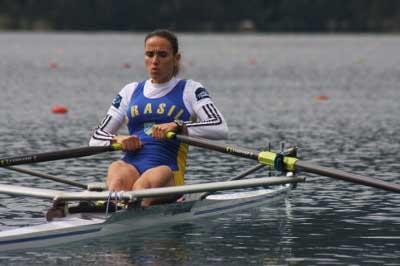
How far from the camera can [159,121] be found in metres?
14.3

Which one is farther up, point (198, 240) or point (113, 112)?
point (113, 112)

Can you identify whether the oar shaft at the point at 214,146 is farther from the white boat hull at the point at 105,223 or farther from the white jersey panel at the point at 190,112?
the white boat hull at the point at 105,223

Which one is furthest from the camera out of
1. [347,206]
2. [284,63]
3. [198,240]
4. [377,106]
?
[284,63]

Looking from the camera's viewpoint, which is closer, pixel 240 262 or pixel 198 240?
pixel 240 262

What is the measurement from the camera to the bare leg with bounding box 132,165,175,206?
1357 cm

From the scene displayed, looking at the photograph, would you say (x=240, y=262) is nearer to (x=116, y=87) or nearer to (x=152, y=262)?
(x=152, y=262)

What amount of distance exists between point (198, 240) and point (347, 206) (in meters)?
3.17

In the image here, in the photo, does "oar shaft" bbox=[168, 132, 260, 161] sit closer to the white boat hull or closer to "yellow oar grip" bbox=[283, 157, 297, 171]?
"yellow oar grip" bbox=[283, 157, 297, 171]

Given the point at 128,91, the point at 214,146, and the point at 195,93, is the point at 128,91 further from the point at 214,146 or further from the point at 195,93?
the point at 214,146

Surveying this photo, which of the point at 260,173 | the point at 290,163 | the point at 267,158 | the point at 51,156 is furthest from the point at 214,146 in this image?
the point at 260,173

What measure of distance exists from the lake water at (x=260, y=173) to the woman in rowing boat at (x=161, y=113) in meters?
0.79

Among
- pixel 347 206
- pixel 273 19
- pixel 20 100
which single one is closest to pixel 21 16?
pixel 273 19

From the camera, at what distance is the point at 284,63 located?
3123 inches

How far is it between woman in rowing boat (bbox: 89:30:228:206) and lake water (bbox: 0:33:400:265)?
2.60ft
